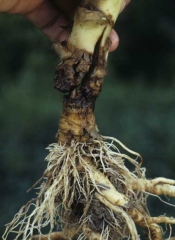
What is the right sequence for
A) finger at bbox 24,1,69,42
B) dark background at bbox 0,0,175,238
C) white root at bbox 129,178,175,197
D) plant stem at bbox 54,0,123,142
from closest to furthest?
plant stem at bbox 54,0,123,142 < white root at bbox 129,178,175,197 < finger at bbox 24,1,69,42 < dark background at bbox 0,0,175,238

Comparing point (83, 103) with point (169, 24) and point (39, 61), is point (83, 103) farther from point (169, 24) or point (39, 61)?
point (169, 24)

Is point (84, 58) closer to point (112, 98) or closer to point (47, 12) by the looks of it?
point (47, 12)

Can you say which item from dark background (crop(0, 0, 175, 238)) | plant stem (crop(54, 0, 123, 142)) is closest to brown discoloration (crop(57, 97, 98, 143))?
plant stem (crop(54, 0, 123, 142))

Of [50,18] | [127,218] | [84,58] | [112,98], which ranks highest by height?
[112,98]

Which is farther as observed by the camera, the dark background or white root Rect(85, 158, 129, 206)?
the dark background

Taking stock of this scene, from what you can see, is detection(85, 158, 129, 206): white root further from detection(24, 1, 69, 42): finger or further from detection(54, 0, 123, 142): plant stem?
detection(24, 1, 69, 42): finger

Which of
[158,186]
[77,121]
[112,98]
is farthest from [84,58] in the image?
[112,98]

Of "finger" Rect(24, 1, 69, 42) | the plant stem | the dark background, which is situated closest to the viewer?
the plant stem
